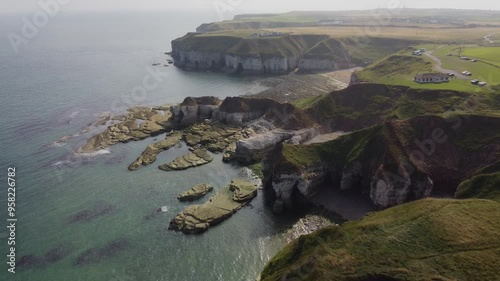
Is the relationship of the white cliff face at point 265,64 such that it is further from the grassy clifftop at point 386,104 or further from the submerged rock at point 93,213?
the submerged rock at point 93,213

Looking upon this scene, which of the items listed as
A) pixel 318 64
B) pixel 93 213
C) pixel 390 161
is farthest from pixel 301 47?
pixel 93 213

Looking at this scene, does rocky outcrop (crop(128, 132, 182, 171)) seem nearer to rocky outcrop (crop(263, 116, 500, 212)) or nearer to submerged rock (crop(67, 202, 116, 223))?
submerged rock (crop(67, 202, 116, 223))

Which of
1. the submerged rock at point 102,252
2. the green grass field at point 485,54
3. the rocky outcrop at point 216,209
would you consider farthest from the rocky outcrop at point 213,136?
the green grass field at point 485,54

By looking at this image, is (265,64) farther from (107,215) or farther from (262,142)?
(107,215)

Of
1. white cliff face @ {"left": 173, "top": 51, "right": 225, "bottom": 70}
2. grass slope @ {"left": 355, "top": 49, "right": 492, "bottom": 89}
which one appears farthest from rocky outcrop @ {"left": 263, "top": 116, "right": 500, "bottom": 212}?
white cliff face @ {"left": 173, "top": 51, "right": 225, "bottom": 70}

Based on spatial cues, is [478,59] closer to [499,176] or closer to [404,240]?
[499,176]

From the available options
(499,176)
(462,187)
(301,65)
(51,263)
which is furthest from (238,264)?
(301,65)
